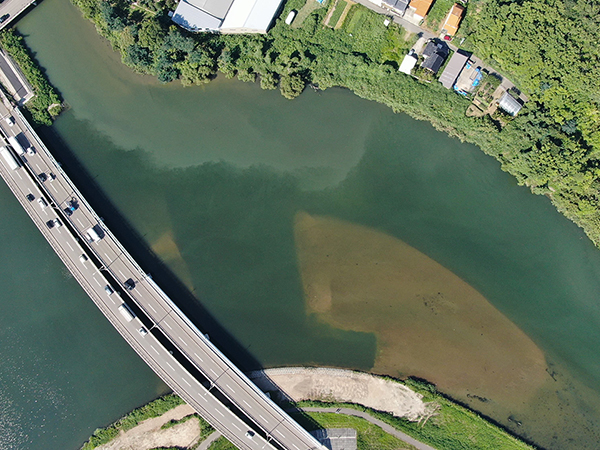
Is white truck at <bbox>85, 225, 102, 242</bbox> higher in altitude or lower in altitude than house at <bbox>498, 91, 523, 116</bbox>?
lower

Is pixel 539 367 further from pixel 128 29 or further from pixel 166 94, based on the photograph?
pixel 128 29

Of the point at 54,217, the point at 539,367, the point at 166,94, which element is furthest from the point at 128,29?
the point at 539,367

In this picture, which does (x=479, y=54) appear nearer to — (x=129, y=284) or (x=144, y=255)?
(x=144, y=255)

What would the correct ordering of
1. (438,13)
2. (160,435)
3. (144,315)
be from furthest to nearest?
(160,435)
(144,315)
(438,13)

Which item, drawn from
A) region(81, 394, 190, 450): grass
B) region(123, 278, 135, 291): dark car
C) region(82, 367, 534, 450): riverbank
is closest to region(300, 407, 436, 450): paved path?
region(82, 367, 534, 450): riverbank

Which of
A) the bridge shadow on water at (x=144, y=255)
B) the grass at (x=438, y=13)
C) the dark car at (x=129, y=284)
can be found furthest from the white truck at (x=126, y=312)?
the grass at (x=438, y=13)

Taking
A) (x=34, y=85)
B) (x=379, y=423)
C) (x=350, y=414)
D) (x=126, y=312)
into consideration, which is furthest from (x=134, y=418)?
(x=34, y=85)

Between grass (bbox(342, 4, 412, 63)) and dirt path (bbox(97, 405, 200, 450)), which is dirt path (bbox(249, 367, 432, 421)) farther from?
grass (bbox(342, 4, 412, 63))
